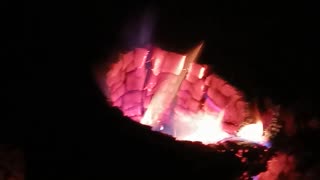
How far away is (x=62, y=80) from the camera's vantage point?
3645mm

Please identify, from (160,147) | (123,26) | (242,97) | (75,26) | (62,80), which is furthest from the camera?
(123,26)

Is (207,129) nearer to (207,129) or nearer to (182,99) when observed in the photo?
(207,129)

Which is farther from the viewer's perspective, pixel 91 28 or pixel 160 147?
pixel 91 28

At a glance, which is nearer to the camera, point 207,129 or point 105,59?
point 105,59

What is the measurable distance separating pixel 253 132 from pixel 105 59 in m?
1.35

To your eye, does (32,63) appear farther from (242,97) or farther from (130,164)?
(242,97)

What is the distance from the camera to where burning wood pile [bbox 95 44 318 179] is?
12.4ft

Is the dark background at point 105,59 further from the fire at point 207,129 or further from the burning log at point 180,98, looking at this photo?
the fire at point 207,129

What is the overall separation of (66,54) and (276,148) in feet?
6.31

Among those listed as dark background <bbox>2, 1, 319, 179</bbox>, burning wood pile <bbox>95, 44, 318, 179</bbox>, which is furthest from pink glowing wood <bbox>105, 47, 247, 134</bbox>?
dark background <bbox>2, 1, 319, 179</bbox>

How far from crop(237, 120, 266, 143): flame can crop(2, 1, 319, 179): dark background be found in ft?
1.20

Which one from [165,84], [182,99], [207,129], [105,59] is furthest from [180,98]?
[105,59]

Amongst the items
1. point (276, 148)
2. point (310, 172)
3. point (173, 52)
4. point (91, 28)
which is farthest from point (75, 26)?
point (310, 172)

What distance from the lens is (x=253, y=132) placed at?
3635mm
